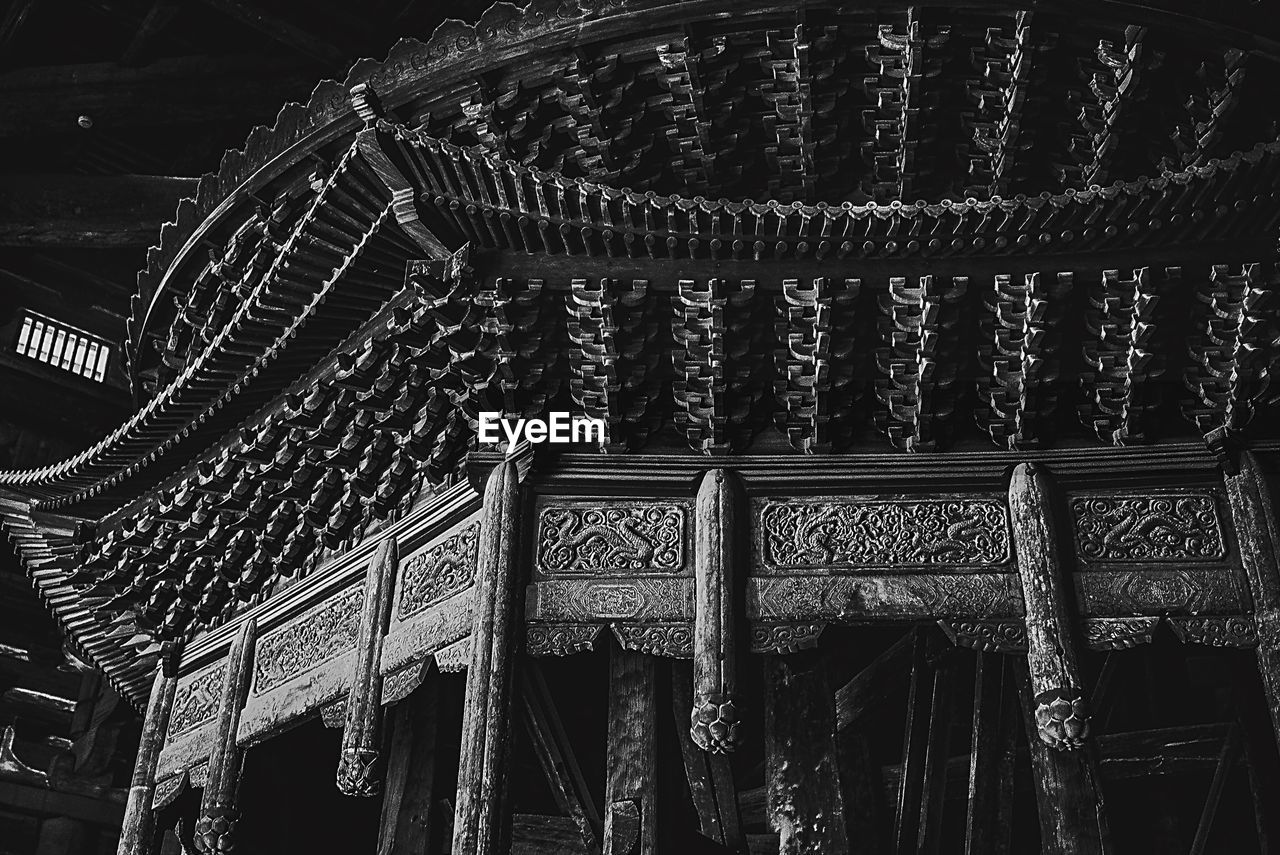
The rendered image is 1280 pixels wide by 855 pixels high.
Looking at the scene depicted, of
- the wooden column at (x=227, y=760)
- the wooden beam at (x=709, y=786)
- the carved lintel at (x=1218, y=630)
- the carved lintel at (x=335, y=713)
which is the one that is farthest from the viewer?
the wooden column at (x=227, y=760)

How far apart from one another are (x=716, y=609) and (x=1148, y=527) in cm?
174

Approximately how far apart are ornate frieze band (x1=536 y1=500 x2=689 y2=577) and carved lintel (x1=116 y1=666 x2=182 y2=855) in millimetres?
3227

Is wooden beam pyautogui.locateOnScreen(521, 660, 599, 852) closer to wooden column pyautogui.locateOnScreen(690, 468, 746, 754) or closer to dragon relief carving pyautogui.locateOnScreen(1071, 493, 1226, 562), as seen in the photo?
wooden column pyautogui.locateOnScreen(690, 468, 746, 754)

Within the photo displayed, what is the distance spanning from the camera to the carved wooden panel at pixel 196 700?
6.66 metres

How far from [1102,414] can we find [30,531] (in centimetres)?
604

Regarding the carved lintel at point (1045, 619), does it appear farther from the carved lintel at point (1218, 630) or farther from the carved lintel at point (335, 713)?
the carved lintel at point (335, 713)

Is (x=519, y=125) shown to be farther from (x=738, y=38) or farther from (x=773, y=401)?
(x=773, y=401)

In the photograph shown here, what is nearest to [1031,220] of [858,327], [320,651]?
[858,327]

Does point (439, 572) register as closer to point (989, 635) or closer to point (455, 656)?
point (455, 656)

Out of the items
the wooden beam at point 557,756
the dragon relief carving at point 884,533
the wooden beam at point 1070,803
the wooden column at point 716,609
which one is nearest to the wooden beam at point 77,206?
the wooden beam at point 557,756

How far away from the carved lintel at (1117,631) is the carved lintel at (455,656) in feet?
7.79

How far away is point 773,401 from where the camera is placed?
5.18 meters

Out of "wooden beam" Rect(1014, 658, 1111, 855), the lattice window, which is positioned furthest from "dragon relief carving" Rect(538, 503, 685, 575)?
the lattice window

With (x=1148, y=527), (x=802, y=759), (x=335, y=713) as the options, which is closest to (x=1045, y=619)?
(x=1148, y=527)
